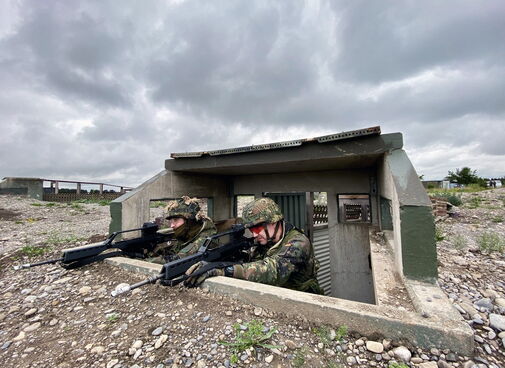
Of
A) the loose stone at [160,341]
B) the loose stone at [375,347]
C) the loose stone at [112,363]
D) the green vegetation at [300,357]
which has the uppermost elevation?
the loose stone at [375,347]

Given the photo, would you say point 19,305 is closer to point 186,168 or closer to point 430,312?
point 186,168

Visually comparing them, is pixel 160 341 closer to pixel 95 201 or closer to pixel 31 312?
pixel 31 312

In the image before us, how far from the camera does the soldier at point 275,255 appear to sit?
2613 millimetres

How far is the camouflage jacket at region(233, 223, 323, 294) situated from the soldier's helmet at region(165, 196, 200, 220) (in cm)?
126

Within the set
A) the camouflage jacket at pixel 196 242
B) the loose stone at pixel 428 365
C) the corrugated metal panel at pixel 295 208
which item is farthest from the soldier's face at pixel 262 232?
the corrugated metal panel at pixel 295 208

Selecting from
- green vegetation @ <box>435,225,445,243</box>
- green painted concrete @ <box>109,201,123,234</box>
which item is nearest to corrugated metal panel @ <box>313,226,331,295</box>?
green vegetation @ <box>435,225,445,243</box>

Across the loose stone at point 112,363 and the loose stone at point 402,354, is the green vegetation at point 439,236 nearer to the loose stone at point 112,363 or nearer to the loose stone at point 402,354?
the loose stone at point 402,354

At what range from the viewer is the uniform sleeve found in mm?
2568

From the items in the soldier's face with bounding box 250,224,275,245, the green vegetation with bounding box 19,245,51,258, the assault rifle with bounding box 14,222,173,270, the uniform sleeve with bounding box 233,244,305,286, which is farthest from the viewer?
the green vegetation with bounding box 19,245,51,258

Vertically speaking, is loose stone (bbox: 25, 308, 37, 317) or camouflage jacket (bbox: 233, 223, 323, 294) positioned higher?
camouflage jacket (bbox: 233, 223, 323, 294)

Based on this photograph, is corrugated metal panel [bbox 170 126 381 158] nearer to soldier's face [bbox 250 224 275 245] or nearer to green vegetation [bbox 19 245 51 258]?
soldier's face [bbox 250 224 275 245]

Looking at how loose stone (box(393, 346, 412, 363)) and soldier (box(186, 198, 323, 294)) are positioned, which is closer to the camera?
loose stone (box(393, 346, 412, 363))

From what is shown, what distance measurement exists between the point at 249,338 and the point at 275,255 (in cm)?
136

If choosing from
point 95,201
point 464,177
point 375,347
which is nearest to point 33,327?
point 375,347
